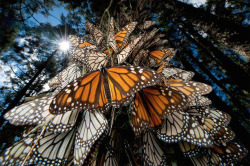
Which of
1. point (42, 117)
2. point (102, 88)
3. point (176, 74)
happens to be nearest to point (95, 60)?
point (102, 88)

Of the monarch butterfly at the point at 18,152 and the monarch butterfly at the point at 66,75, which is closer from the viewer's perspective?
the monarch butterfly at the point at 18,152

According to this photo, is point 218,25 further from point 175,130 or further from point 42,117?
point 42,117

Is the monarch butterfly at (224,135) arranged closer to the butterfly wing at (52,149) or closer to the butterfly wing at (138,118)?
the butterfly wing at (138,118)

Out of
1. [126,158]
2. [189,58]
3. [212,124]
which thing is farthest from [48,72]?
[189,58]

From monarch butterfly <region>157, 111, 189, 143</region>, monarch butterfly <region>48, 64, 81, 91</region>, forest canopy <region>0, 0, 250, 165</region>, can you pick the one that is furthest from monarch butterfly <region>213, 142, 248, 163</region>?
forest canopy <region>0, 0, 250, 165</region>

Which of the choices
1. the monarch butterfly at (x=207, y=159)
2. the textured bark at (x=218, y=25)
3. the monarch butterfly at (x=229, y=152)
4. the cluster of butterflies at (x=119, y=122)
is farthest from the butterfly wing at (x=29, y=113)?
the textured bark at (x=218, y=25)

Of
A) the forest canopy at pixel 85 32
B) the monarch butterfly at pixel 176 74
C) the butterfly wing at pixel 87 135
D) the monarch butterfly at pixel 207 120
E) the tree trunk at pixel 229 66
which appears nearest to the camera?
the butterfly wing at pixel 87 135
